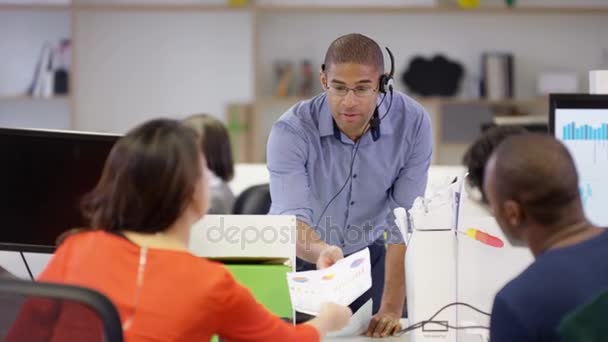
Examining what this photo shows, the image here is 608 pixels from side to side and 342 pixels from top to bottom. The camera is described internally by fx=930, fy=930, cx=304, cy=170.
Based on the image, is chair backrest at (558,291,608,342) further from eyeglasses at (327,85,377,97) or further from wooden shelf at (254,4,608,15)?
wooden shelf at (254,4,608,15)

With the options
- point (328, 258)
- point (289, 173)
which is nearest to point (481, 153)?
point (328, 258)

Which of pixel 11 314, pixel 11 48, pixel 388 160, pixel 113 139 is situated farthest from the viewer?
pixel 11 48

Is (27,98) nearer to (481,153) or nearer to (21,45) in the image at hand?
(21,45)

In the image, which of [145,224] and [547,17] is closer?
[145,224]

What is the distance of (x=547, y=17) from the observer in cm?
596

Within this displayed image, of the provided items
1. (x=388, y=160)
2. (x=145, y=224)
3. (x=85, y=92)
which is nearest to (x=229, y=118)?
(x=85, y=92)

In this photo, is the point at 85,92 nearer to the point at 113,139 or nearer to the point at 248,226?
the point at 113,139

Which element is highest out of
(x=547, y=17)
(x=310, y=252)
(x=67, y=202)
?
(x=547, y=17)

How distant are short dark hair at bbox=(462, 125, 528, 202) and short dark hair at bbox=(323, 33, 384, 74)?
97cm

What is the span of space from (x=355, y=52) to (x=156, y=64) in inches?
137

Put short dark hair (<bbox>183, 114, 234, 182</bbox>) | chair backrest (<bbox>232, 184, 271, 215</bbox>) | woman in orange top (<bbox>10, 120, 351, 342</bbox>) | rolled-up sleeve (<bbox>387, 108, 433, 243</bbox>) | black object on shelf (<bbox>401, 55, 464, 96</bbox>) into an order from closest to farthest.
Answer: woman in orange top (<bbox>10, 120, 351, 342</bbox>)
rolled-up sleeve (<bbox>387, 108, 433, 243</bbox>)
chair backrest (<bbox>232, 184, 271, 215</bbox>)
short dark hair (<bbox>183, 114, 234, 182</bbox>)
black object on shelf (<bbox>401, 55, 464, 96</bbox>)

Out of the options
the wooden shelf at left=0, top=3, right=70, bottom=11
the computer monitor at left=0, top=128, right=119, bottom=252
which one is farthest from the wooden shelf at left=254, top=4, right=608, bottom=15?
the computer monitor at left=0, top=128, right=119, bottom=252

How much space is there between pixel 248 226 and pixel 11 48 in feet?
14.0

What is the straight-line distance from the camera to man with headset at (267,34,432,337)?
2.67 m
